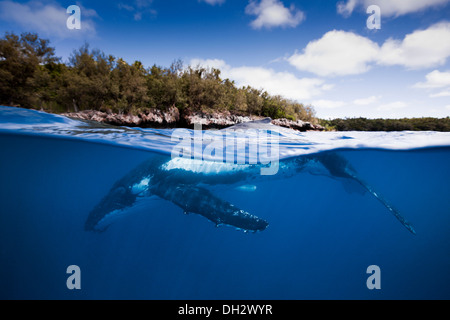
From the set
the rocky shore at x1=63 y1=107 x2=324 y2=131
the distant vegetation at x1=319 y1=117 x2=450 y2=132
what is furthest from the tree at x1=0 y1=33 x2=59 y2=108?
the distant vegetation at x1=319 y1=117 x2=450 y2=132

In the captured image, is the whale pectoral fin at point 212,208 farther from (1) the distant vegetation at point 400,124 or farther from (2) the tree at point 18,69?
(2) the tree at point 18,69

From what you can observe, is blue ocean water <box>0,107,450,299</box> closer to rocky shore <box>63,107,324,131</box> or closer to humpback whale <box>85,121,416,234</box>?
humpback whale <box>85,121,416,234</box>

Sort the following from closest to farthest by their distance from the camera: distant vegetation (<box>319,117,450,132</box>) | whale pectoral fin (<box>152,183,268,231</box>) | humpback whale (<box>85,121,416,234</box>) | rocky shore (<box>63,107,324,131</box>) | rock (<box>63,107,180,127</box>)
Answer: whale pectoral fin (<box>152,183,268,231</box>) → humpback whale (<box>85,121,416,234</box>) → distant vegetation (<box>319,117,450,132</box>) → rock (<box>63,107,180,127</box>) → rocky shore (<box>63,107,324,131</box>)

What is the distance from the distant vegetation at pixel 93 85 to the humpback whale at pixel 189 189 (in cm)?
1371

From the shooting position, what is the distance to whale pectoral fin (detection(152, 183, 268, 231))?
4812mm

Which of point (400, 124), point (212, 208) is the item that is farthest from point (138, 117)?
point (400, 124)

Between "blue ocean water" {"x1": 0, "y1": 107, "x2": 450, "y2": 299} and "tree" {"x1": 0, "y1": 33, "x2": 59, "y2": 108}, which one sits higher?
"tree" {"x1": 0, "y1": 33, "x2": 59, "y2": 108}

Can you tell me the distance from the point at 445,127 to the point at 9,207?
29257 mm
